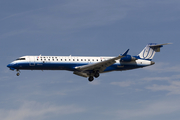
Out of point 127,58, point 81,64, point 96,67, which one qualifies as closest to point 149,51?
point 127,58

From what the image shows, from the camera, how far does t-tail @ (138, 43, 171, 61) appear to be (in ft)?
200

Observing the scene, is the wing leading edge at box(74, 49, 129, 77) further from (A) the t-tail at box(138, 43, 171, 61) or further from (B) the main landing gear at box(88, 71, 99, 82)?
(A) the t-tail at box(138, 43, 171, 61)

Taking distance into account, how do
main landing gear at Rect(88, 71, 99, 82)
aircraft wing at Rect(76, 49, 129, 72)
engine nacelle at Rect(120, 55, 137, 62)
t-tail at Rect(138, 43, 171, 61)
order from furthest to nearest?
t-tail at Rect(138, 43, 171, 61) < engine nacelle at Rect(120, 55, 137, 62) < main landing gear at Rect(88, 71, 99, 82) < aircraft wing at Rect(76, 49, 129, 72)

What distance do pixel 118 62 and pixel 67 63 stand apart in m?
9.16

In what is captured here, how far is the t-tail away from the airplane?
63 centimetres

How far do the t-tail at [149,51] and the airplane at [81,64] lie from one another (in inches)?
24.9

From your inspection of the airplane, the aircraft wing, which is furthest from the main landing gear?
the aircraft wing

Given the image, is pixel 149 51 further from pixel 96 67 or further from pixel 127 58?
pixel 96 67

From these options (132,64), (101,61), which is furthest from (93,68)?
(132,64)

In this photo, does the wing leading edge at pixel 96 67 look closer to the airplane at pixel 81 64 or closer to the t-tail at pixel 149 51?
the airplane at pixel 81 64

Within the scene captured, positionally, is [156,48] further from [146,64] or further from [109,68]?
[109,68]

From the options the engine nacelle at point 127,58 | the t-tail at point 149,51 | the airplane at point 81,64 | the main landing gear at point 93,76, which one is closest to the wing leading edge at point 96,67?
the airplane at point 81,64

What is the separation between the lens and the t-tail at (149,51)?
200ft

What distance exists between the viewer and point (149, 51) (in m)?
61.4
